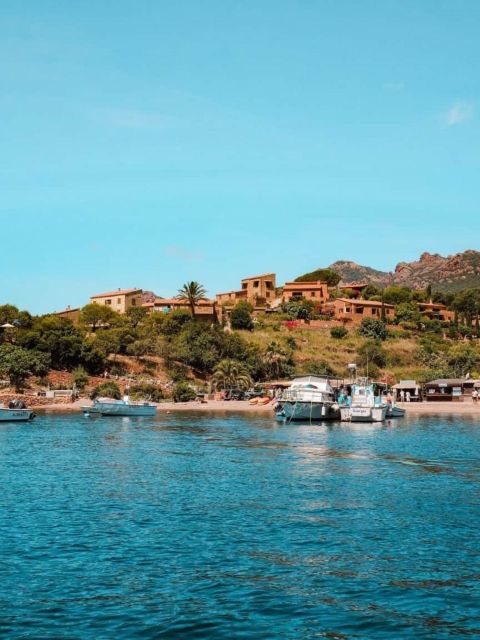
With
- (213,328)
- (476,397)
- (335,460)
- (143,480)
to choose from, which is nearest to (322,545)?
(143,480)

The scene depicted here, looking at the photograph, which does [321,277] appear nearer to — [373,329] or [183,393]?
[373,329]

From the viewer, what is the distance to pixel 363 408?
259ft

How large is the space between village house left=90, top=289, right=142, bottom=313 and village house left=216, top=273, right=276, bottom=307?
18383 millimetres

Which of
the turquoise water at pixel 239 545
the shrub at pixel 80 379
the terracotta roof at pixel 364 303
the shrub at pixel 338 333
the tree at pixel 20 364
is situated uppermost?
the terracotta roof at pixel 364 303

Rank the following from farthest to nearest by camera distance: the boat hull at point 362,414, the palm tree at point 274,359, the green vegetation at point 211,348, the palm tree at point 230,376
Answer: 1. the palm tree at point 274,359
2. the palm tree at point 230,376
3. the green vegetation at point 211,348
4. the boat hull at point 362,414

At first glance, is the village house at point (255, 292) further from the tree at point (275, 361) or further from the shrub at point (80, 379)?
the shrub at point (80, 379)

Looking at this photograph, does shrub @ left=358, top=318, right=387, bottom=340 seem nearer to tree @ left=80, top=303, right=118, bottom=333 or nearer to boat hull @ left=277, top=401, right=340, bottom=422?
tree @ left=80, top=303, right=118, bottom=333

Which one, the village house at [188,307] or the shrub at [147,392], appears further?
the village house at [188,307]

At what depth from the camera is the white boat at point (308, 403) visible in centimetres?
7762

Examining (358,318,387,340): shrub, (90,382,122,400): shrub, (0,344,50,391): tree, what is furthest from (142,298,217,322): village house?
(0,344,50,391): tree

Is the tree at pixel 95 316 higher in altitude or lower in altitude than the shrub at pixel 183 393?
higher

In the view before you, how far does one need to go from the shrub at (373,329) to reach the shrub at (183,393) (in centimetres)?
4325

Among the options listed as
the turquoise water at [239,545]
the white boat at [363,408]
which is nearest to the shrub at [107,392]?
the white boat at [363,408]

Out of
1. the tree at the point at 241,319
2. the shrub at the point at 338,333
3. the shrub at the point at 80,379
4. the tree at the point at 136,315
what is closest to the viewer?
the shrub at the point at 80,379
